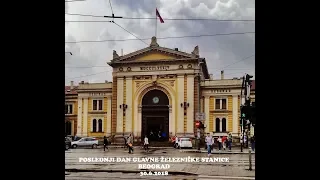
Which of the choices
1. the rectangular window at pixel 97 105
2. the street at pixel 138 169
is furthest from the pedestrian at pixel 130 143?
the rectangular window at pixel 97 105

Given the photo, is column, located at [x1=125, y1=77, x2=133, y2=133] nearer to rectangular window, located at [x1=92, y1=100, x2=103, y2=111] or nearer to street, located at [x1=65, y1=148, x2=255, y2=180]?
rectangular window, located at [x1=92, y1=100, x2=103, y2=111]

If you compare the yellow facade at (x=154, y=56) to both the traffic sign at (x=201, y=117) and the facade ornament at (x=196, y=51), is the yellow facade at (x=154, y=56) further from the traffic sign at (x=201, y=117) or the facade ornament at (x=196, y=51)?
the traffic sign at (x=201, y=117)

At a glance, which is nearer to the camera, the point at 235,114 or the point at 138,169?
the point at 138,169

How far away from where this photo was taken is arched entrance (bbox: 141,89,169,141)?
11109 millimetres

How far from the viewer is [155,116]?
1192cm

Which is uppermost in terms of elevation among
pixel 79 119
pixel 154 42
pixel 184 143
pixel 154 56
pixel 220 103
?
pixel 154 42

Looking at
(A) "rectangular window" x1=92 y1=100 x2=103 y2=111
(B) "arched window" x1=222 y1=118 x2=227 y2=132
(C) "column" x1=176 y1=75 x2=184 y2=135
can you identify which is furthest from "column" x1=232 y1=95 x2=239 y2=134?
(A) "rectangular window" x1=92 y1=100 x2=103 y2=111

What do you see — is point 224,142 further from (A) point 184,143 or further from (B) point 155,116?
(B) point 155,116

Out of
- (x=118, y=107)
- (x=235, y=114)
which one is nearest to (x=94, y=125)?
(x=118, y=107)
